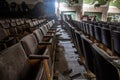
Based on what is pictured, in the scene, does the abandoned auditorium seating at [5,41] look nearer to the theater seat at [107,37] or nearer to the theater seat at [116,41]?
the theater seat at [116,41]

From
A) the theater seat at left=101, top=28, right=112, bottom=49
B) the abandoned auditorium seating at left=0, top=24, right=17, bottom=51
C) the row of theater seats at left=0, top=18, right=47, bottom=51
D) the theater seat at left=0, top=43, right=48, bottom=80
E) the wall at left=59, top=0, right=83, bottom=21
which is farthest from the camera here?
the wall at left=59, top=0, right=83, bottom=21

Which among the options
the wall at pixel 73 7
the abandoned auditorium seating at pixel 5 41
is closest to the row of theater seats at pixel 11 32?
the abandoned auditorium seating at pixel 5 41

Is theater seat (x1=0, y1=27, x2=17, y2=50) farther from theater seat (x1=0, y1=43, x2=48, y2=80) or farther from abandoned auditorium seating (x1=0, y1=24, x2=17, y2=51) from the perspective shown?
theater seat (x1=0, y1=43, x2=48, y2=80)

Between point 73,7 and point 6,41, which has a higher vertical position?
point 73,7

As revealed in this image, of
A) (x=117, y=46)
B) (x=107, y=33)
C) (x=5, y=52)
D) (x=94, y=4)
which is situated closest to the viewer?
(x=5, y=52)

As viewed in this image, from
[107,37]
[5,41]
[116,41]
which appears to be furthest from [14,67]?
[107,37]

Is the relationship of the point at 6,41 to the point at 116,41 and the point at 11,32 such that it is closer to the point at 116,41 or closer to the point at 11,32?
the point at 11,32

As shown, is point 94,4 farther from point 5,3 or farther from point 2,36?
point 2,36

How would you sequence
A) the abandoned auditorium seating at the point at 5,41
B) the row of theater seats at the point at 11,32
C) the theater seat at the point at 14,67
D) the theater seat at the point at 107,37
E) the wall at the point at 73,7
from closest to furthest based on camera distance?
the theater seat at the point at 14,67 → the abandoned auditorium seating at the point at 5,41 → the row of theater seats at the point at 11,32 → the theater seat at the point at 107,37 → the wall at the point at 73,7

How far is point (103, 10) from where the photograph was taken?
19.8m

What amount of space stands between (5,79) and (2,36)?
6.54 feet

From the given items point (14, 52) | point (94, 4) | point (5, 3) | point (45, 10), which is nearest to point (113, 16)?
point (94, 4)

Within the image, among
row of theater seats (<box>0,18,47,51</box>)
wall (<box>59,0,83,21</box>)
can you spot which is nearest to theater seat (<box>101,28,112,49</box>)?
row of theater seats (<box>0,18,47,51</box>)

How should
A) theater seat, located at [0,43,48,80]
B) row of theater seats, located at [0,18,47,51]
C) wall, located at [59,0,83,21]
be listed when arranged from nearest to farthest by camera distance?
theater seat, located at [0,43,48,80] → row of theater seats, located at [0,18,47,51] → wall, located at [59,0,83,21]
